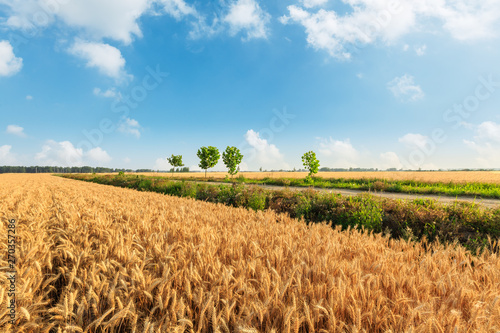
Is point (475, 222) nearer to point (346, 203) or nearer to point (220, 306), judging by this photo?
point (346, 203)

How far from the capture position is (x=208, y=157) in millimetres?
75562

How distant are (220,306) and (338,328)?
74 centimetres

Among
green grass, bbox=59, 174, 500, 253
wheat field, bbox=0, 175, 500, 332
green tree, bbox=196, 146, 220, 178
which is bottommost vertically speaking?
green grass, bbox=59, 174, 500, 253

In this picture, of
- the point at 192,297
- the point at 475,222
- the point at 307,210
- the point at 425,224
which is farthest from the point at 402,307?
the point at 307,210

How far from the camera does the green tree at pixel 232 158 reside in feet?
198

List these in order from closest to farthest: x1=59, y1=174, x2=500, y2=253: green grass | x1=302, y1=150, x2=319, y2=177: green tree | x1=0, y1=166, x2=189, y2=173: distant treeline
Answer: x1=59, y1=174, x2=500, y2=253: green grass, x1=302, y1=150, x2=319, y2=177: green tree, x1=0, y1=166, x2=189, y2=173: distant treeline

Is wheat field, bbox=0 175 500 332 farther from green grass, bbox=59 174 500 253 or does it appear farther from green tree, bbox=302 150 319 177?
green tree, bbox=302 150 319 177

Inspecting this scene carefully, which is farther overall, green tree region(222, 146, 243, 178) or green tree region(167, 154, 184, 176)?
green tree region(167, 154, 184, 176)

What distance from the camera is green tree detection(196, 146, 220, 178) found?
75250 millimetres

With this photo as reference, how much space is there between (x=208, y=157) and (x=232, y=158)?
16.4 metres

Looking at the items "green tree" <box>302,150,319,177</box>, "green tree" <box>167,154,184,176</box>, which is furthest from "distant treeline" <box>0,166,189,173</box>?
"green tree" <box>302,150,319,177</box>

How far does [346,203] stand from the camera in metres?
8.55

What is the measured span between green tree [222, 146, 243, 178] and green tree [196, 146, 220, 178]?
13.5m

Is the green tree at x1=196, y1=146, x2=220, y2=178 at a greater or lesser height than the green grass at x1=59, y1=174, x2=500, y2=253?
greater
